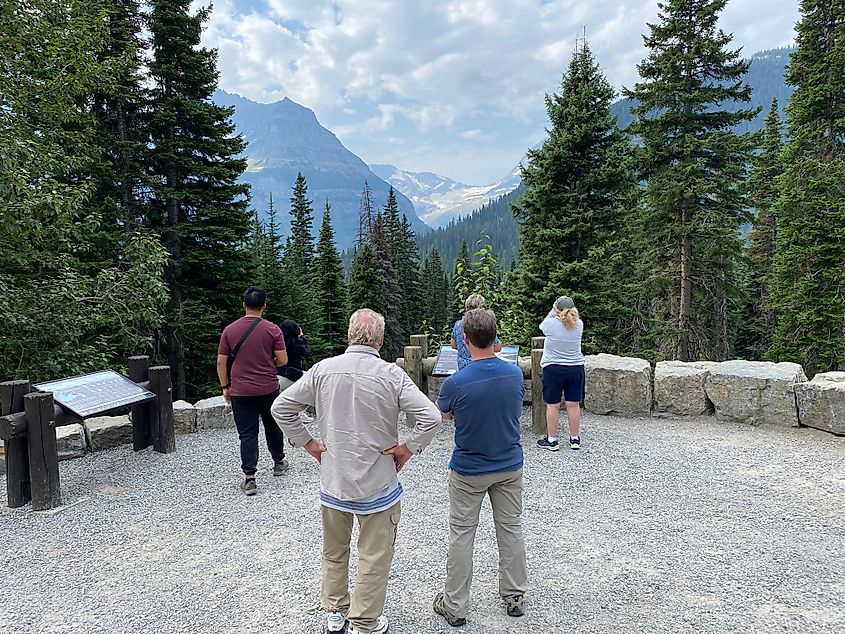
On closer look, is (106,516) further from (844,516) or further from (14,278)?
(844,516)

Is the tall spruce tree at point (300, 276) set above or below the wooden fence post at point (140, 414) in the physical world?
above

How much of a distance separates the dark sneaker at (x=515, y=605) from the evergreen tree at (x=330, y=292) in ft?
98.4

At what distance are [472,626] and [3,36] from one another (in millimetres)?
8523

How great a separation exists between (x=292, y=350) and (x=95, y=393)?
2135mm

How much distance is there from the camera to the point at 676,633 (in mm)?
3037

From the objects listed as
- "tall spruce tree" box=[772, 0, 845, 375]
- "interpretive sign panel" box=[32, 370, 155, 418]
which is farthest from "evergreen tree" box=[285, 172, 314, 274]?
"interpretive sign panel" box=[32, 370, 155, 418]

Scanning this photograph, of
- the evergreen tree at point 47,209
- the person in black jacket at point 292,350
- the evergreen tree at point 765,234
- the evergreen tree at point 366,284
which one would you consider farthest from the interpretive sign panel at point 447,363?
the evergreen tree at point 366,284

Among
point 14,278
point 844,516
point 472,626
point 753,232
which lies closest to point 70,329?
point 14,278

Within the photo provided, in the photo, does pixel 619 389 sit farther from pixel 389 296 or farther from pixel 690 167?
pixel 389 296

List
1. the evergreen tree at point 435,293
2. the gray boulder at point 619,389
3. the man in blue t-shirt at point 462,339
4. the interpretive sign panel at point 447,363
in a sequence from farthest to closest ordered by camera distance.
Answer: the evergreen tree at point 435,293 < the gray boulder at point 619,389 < the interpretive sign panel at point 447,363 < the man in blue t-shirt at point 462,339

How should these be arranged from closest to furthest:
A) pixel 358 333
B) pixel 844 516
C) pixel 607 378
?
pixel 358 333 < pixel 844 516 < pixel 607 378

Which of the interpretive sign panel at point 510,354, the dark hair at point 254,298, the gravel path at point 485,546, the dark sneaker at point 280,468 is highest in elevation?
the dark hair at point 254,298

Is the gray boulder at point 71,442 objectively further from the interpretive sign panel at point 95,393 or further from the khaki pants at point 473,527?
the khaki pants at point 473,527

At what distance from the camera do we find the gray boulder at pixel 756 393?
694 cm
